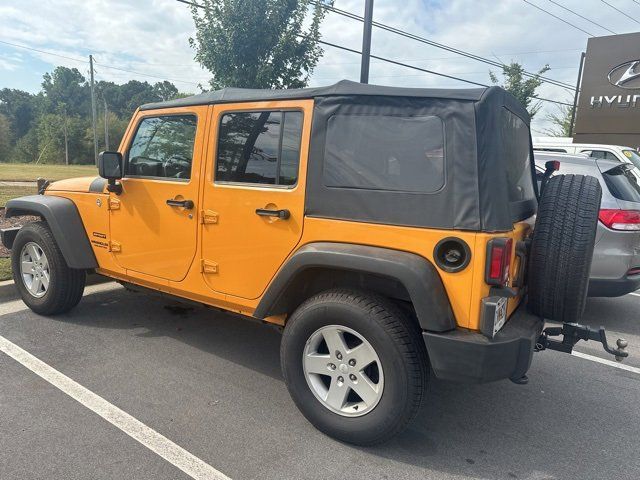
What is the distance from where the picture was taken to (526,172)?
10.8 ft

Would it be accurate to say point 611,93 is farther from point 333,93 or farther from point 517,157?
point 333,93

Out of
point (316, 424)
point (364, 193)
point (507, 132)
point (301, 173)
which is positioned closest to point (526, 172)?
point (507, 132)

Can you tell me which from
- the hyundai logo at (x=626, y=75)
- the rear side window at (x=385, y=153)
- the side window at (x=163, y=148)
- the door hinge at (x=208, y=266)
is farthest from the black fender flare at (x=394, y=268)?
the hyundai logo at (x=626, y=75)

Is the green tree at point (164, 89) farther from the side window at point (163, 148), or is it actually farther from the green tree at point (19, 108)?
the side window at point (163, 148)

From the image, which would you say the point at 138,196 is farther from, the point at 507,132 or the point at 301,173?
the point at 507,132

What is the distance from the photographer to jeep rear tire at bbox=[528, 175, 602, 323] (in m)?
2.65

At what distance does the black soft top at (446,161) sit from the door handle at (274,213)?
14 centimetres

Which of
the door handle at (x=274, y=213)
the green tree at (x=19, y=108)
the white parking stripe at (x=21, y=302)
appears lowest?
the white parking stripe at (x=21, y=302)

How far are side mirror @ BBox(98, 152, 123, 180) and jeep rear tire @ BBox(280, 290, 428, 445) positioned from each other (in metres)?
1.97

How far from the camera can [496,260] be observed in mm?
2312

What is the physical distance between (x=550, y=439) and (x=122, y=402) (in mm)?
2641

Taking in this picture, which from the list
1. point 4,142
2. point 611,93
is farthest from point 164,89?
point 611,93

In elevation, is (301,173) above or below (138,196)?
above

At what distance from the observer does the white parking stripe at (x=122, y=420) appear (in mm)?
2461
